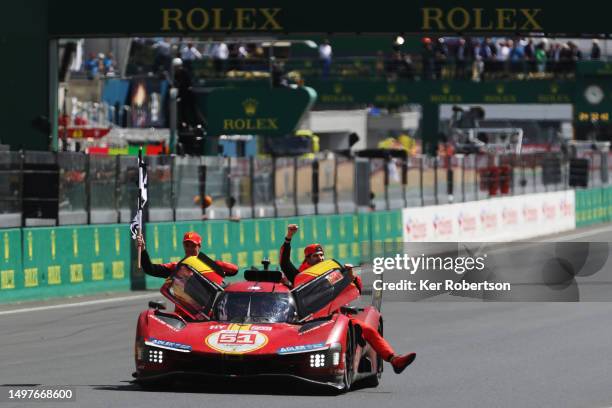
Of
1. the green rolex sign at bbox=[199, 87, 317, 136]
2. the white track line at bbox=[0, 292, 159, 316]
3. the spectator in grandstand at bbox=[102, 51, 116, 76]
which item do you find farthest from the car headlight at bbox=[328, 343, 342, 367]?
the spectator in grandstand at bbox=[102, 51, 116, 76]

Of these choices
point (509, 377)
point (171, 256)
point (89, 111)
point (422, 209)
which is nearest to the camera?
point (509, 377)

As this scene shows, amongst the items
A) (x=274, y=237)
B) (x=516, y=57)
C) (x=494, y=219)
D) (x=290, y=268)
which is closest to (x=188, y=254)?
(x=290, y=268)

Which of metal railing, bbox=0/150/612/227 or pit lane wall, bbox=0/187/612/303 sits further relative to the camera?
Result: metal railing, bbox=0/150/612/227

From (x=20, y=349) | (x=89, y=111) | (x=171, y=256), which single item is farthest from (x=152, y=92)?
(x=20, y=349)

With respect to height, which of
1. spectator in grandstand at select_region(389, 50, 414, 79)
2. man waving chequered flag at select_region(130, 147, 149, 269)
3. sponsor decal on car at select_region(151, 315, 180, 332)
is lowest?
sponsor decal on car at select_region(151, 315, 180, 332)

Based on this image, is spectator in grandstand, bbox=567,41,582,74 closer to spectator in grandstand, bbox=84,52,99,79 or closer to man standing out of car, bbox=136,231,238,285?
spectator in grandstand, bbox=84,52,99,79

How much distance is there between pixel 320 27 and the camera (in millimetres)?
29922

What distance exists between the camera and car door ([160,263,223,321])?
46.0 ft

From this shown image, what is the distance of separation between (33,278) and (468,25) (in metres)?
9.57

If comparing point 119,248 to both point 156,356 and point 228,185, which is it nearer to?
point 228,185

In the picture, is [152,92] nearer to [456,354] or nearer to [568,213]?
[568,213]

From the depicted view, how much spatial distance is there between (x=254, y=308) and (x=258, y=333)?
57 centimetres

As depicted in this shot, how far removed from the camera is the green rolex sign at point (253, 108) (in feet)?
99.7

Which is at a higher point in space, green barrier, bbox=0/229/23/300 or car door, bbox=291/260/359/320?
car door, bbox=291/260/359/320
